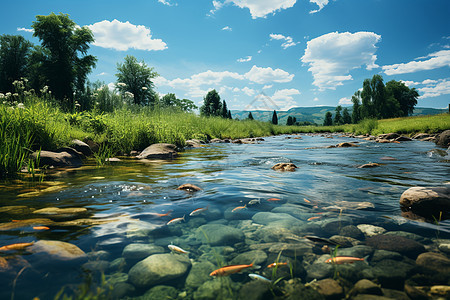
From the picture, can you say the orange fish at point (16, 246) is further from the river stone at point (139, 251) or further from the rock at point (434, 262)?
the rock at point (434, 262)

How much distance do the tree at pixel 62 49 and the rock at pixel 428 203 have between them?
1532 inches

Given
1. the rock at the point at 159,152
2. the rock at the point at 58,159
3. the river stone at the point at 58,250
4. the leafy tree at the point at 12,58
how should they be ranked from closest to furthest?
the river stone at the point at 58,250 < the rock at the point at 58,159 < the rock at the point at 159,152 < the leafy tree at the point at 12,58

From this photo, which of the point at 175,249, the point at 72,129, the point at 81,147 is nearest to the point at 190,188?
the point at 175,249

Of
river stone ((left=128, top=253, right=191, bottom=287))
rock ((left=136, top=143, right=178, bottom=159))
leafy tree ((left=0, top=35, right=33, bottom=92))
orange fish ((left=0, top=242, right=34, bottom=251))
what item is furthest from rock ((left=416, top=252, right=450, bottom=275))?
leafy tree ((left=0, top=35, right=33, bottom=92))

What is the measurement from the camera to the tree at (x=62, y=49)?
111 ft

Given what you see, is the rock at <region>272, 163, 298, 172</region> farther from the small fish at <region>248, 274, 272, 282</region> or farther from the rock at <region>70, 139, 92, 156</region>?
the rock at <region>70, 139, 92, 156</region>

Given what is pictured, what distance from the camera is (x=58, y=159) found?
5359 millimetres

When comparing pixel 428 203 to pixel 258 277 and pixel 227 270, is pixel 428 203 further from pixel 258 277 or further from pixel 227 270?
pixel 227 270

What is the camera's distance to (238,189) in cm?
348

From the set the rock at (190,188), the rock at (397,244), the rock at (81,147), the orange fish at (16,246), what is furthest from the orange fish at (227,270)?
the rock at (81,147)

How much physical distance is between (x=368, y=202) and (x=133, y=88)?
4442cm

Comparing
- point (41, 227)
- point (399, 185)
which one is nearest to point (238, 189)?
point (41, 227)

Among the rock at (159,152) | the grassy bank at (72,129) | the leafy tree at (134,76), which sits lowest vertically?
the rock at (159,152)

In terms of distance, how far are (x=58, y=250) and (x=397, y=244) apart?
2581mm
